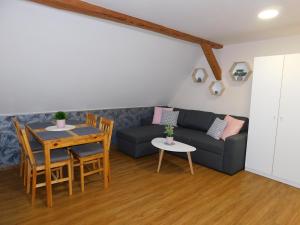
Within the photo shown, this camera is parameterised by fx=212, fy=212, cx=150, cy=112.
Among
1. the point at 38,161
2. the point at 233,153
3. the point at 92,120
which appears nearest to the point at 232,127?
the point at 233,153

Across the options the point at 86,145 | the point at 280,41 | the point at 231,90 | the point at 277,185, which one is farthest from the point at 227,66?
the point at 86,145

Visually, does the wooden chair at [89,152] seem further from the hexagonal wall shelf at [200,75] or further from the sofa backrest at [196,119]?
the hexagonal wall shelf at [200,75]

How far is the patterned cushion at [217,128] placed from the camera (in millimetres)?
3592

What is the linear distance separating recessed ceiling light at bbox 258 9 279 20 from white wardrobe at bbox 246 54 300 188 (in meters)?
0.72

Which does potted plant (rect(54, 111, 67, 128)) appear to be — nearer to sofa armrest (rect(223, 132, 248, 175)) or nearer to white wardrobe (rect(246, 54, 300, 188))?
sofa armrest (rect(223, 132, 248, 175))

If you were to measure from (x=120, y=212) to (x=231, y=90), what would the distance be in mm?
3017

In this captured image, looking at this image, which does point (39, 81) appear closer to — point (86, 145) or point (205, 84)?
point (86, 145)

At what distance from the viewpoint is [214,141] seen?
346 centimetres

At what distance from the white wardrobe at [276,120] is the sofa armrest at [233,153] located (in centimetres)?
13

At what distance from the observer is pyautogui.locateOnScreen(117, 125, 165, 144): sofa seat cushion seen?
377 cm

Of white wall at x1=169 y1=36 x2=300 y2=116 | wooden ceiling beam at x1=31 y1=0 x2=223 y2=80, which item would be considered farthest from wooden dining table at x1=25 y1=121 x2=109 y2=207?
white wall at x1=169 y1=36 x2=300 y2=116

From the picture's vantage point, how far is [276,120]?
300 cm

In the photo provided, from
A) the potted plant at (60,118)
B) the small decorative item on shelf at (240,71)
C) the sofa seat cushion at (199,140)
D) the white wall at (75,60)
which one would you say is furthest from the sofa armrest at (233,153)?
the potted plant at (60,118)

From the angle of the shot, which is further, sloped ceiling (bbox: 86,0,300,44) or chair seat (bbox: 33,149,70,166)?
chair seat (bbox: 33,149,70,166)
